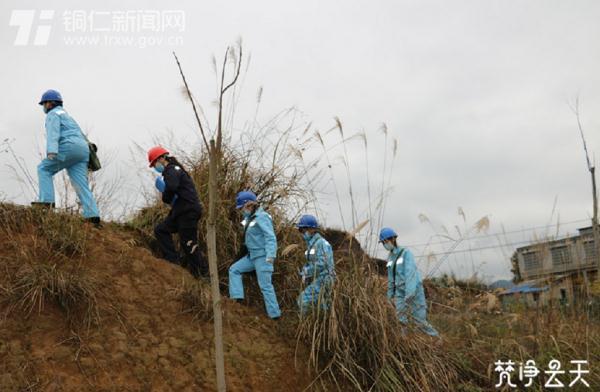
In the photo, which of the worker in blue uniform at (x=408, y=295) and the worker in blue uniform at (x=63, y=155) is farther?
the worker in blue uniform at (x=63, y=155)

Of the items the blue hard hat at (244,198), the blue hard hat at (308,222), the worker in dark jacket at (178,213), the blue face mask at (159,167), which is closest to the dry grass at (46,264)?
the worker in dark jacket at (178,213)

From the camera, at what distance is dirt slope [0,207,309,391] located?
14.1ft

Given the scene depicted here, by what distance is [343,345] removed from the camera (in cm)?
498

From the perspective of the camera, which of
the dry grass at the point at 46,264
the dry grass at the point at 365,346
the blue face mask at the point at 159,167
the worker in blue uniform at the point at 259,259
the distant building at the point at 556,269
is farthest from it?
the blue face mask at the point at 159,167

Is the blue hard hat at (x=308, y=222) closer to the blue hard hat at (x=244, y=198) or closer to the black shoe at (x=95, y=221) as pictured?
the blue hard hat at (x=244, y=198)

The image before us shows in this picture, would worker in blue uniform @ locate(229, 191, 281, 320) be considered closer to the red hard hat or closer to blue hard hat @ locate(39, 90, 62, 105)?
the red hard hat

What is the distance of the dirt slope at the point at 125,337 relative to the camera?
4.29 meters

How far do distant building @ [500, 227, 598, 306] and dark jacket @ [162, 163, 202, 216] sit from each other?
3315 millimetres

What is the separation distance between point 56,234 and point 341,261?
282 cm

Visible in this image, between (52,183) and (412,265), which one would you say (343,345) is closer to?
(412,265)

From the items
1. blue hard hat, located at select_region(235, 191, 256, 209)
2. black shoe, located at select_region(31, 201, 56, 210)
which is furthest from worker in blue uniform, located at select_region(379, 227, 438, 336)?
black shoe, located at select_region(31, 201, 56, 210)

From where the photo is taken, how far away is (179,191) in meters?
6.09

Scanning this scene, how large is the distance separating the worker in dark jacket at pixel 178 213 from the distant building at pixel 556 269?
10.7ft

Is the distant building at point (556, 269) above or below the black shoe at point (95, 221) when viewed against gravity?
below
